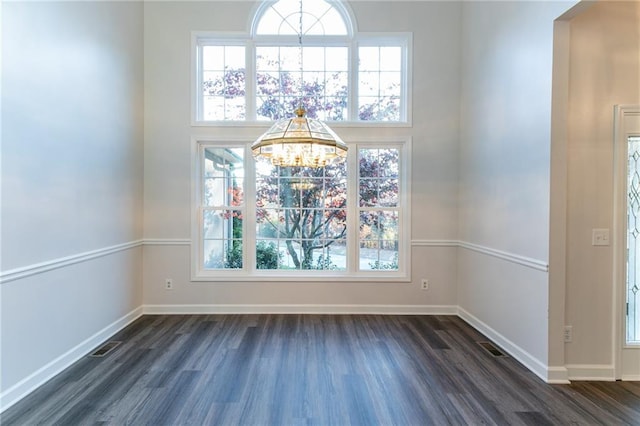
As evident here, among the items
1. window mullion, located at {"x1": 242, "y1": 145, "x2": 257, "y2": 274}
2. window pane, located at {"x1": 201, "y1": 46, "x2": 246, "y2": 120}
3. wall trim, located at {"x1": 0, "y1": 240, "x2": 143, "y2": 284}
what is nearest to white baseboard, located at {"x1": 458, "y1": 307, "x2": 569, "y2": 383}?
window mullion, located at {"x1": 242, "y1": 145, "x2": 257, "y2": 274}

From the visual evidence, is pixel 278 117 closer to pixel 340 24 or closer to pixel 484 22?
pixel 340 24

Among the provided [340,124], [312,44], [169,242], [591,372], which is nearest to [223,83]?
[312,44]

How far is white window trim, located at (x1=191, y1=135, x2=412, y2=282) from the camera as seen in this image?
4023 millimetres

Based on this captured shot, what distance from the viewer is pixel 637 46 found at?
250 centimetres

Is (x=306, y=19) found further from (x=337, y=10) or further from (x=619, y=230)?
(x=619, y=230)

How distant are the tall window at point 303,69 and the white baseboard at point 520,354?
2684 mm

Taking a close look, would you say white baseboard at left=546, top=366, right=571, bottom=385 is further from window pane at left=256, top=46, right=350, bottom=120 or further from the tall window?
window pane at left=256, top=46, right=350, bottom=120

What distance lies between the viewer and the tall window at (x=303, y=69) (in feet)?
13.3

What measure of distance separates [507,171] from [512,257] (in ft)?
2.84

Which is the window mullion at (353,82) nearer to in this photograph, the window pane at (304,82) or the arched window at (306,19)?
the window pane at (304,82)

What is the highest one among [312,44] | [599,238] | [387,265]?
[312,44]

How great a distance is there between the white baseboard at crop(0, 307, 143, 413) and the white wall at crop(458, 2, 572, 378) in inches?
161

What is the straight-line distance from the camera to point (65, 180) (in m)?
2.64

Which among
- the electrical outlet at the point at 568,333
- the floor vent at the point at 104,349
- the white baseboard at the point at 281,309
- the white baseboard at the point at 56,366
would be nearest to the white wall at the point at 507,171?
the electrical outlet at the point at 568,333
